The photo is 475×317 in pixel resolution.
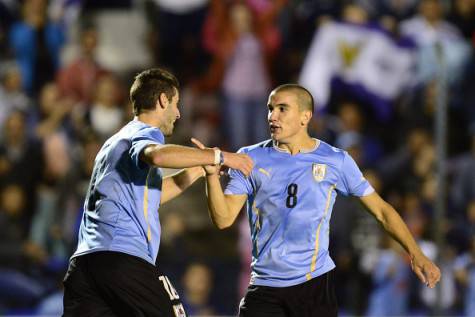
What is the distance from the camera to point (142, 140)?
5.56 metres

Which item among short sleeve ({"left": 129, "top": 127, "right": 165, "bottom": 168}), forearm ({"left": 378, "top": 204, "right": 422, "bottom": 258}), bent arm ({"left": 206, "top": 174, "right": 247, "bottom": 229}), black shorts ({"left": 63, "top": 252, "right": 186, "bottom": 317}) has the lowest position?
black shorts ({"left": 63, "top": 252, "right": 186, "bottom": 317})

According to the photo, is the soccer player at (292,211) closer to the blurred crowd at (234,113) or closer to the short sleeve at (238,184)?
the short sleeve at (238,184)

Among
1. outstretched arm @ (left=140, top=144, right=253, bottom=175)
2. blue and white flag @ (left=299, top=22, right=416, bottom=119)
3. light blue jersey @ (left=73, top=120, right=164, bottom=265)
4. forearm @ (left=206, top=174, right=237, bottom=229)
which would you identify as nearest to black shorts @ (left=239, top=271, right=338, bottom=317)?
forearm @ (left=206, top=174, right=237, bottom=229)

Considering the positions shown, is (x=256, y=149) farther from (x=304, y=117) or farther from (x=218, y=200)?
(x=218, y=200)

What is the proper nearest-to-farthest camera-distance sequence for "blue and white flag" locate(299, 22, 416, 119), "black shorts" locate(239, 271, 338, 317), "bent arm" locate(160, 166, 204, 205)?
1. "black shorts" locate(239, 271, 338, 317)
2. "bent arm" locate(160, 166, 204, 205)
3. "blue and white flag" locate(299, 22, 416, 119)

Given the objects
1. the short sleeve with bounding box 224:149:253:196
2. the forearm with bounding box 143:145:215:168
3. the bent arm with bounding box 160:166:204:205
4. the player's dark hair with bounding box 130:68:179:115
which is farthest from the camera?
the bent arm with bounding box 160:166:204:205

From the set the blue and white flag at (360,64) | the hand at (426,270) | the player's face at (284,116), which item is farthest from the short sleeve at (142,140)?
the blue and white flag at (360,64)

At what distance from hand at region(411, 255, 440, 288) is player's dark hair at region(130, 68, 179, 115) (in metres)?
1.77

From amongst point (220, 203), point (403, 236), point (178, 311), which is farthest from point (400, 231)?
point (178, 311)

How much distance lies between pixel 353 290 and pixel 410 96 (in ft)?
9.29

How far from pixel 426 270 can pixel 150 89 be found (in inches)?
76.8

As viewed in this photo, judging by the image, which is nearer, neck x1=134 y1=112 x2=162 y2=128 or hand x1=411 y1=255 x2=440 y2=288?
neck x1=134 y1=112 x2=162 y2=128

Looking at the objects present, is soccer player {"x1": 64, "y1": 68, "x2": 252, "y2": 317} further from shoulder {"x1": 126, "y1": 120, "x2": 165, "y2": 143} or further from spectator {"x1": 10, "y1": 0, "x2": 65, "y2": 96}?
spectator {"x1": 10, "y1": 0, "x2": 65, "y2": 96}

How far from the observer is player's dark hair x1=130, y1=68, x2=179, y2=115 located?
19.2ft
